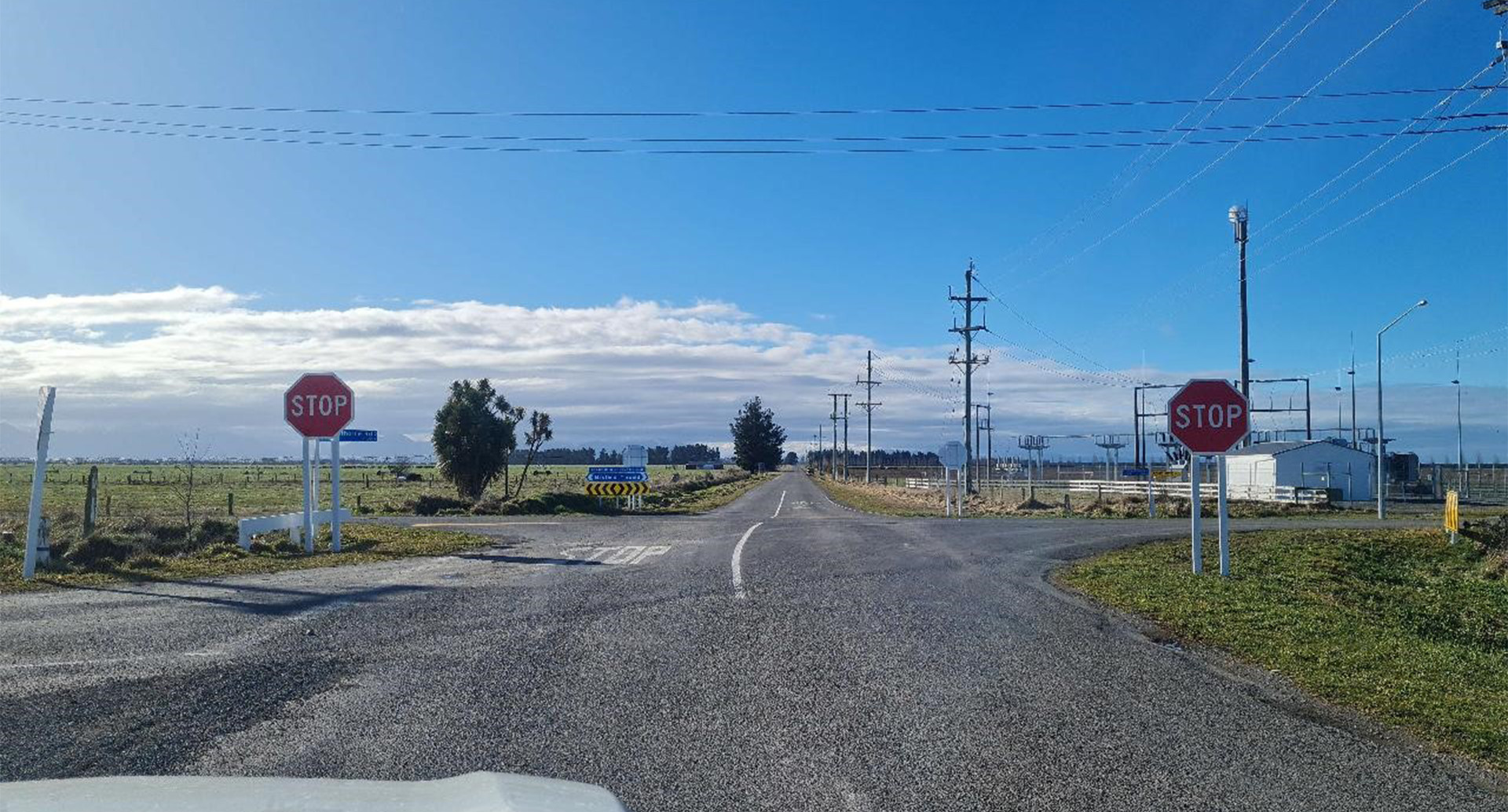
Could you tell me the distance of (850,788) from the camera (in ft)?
18.1

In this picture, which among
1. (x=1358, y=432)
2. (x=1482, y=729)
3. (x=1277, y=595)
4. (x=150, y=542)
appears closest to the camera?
(x=1482, y=729)

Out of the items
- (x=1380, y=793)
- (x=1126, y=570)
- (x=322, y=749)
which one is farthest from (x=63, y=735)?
(x=1126, y=570)

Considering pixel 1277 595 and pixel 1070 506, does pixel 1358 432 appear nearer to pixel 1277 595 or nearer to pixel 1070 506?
pixel 1070 506

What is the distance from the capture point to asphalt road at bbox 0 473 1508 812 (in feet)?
18.5

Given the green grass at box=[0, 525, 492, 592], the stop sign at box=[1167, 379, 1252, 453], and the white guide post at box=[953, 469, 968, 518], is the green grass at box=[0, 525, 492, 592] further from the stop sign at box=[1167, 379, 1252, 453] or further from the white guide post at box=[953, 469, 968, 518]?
the white guide post at box=[953, 469, 968, 518]

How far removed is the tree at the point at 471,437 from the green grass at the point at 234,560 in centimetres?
1758

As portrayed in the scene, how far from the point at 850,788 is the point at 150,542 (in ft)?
55.0

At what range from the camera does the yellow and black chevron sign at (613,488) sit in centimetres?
3934

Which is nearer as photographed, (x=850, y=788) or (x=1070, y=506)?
(x=850, y=788)

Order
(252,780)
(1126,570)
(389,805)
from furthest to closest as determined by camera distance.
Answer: (1126,570)
(252,780)
(389,805)

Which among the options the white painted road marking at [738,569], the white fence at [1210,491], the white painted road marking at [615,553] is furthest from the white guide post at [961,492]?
the white painted road marking at [615,553]

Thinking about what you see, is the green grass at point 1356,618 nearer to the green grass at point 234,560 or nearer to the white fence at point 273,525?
the green grass at point 234,560

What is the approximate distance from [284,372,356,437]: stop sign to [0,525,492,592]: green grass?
215cm

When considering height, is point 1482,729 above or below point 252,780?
below
